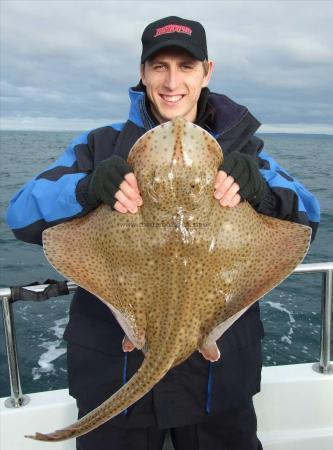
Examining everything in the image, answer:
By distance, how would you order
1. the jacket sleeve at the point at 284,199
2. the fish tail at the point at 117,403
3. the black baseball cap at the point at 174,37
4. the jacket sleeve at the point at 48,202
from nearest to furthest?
the fish tail at the point at 117,403
the jacket sleeve at the point at 48,202
the jacket sleeve at the point at 284,199
the black baseball cap at the point at 174,37

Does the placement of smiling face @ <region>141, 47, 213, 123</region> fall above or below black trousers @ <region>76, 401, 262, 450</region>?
above

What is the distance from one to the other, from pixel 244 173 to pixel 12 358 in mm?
2609

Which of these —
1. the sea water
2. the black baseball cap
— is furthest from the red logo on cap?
the sea water

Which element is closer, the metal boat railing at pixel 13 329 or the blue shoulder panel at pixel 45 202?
the blue shoulder panel at pixel 45 202

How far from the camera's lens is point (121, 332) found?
3197mm

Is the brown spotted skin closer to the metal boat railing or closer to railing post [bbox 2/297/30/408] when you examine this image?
the metal boat railing

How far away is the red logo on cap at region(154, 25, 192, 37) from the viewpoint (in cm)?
324

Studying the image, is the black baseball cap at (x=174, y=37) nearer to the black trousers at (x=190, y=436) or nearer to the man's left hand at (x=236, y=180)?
the man's left hand at (x=236, y=180)

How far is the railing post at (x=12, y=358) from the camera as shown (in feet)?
12.4

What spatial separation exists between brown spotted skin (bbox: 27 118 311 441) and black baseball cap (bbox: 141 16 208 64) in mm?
895

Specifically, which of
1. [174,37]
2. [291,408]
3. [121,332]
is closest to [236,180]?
[174,37]

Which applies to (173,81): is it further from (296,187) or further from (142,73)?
(296,187)

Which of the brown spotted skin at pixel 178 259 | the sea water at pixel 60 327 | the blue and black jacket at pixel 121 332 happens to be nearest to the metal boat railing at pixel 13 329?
the blue and black jacket at pixel 121 332

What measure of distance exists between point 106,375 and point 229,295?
1.16m
